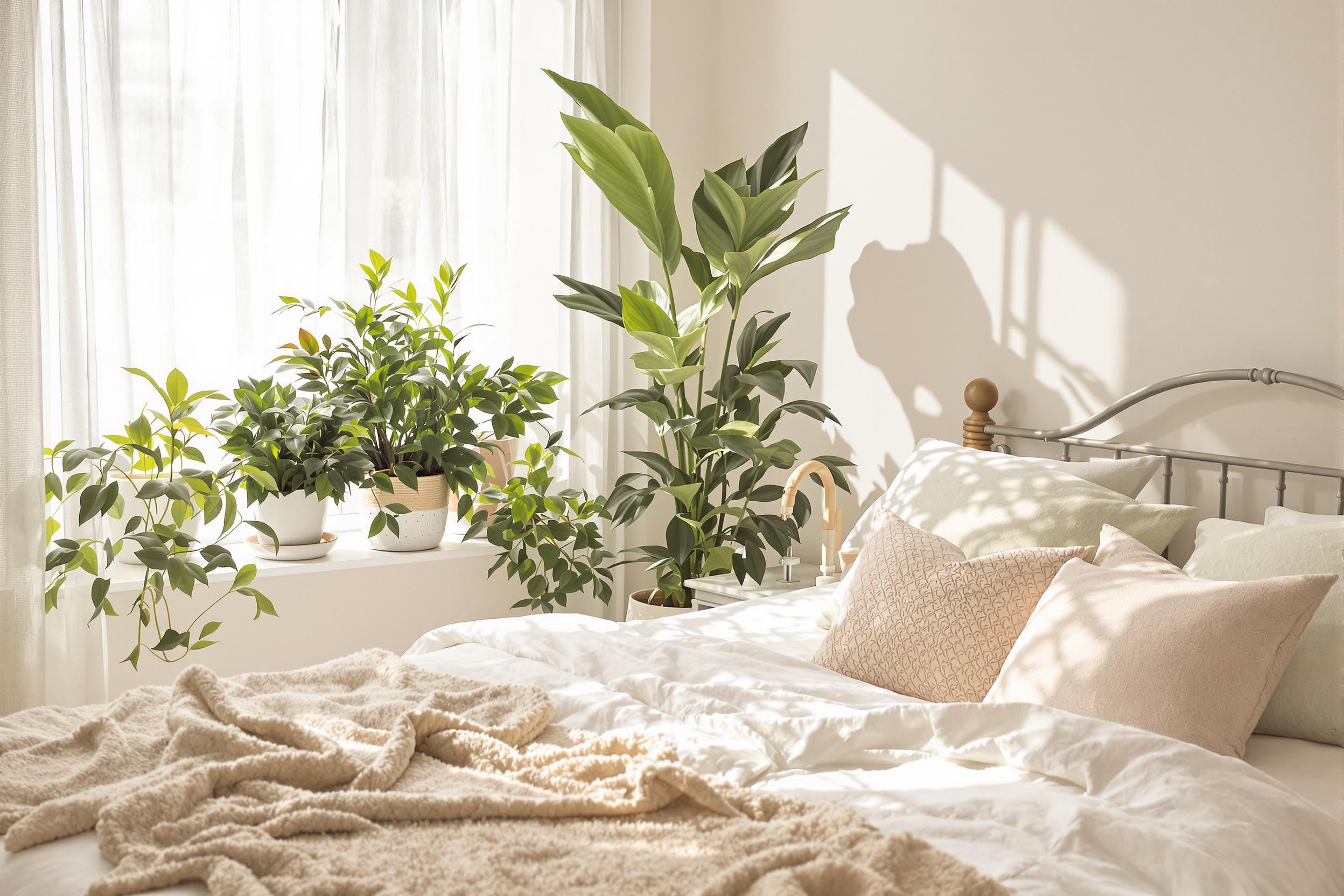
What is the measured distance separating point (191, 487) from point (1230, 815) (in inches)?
99.7

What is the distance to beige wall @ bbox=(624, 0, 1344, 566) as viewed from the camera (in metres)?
2.30

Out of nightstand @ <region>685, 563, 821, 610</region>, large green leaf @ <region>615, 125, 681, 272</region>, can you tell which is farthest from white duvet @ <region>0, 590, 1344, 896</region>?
large green leaf @ <region>615, 125, 681, 272</region>

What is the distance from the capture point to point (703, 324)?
10.2 feet

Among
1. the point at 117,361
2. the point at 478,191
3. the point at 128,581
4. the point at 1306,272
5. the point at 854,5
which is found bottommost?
the point at 128,581

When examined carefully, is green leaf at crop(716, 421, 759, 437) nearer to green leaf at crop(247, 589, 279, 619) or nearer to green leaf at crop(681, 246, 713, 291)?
green leaf at crop(681, 246, 713, 291)

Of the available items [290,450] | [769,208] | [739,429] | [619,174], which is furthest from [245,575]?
[769,208]

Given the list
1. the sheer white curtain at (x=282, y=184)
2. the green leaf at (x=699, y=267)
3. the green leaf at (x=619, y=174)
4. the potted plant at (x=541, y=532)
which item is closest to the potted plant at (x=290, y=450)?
the sheer white curtain at (x=282, y=184)

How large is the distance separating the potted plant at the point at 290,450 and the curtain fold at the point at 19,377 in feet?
1.76

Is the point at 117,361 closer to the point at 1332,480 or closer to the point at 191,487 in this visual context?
the point at 191,487

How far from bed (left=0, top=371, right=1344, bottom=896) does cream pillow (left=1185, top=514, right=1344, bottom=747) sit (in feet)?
0.13

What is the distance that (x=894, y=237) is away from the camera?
3.18 metres

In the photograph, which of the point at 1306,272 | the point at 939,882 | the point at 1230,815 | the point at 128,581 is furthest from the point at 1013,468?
the point at 128,581

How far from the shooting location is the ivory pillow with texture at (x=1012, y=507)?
2.22 metres

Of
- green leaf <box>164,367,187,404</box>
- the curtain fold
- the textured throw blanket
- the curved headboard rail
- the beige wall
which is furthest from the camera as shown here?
green leaf <box>164,367,187,404</box>
